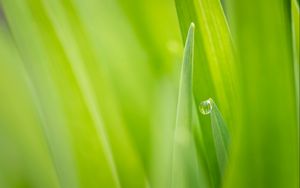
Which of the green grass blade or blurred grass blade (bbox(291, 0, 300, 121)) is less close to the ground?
blurred grass blade (bbox(291, 0, 300, 121))

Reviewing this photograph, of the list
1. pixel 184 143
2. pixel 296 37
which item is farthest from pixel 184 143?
pixel 296 37

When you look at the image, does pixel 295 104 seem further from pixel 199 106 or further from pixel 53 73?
pixel 53 73

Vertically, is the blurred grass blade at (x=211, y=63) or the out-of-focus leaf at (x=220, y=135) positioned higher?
the blurred grass blade at (x=211, y=63)

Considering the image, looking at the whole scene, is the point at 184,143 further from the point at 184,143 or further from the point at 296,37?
the point at 296,37

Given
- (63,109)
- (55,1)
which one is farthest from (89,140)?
(55,1)

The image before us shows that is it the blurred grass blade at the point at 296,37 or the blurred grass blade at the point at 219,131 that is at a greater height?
the blurred grass blade at the point at 296,37
